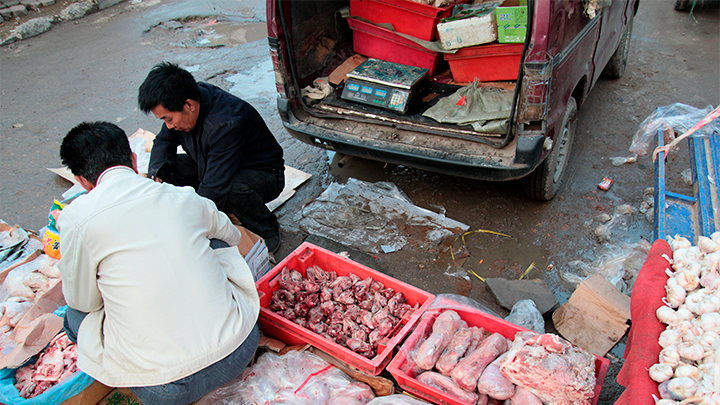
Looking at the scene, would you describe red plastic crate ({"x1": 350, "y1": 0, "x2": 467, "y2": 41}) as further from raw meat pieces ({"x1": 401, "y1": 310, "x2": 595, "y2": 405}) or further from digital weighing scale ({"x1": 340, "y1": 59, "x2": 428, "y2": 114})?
raw meat pieces ({"x1": 401, "y1": 310, "x2": 595, "y2": 405})

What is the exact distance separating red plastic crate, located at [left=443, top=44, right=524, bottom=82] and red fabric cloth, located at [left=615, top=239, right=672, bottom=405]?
73.4 inches

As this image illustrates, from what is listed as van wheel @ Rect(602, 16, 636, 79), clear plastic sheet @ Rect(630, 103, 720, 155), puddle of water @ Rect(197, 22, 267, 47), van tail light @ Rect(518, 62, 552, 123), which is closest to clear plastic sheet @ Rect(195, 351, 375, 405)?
van tail light @ Rect(518, 62, 552, 123)

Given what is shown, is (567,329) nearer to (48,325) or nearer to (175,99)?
(175,99)

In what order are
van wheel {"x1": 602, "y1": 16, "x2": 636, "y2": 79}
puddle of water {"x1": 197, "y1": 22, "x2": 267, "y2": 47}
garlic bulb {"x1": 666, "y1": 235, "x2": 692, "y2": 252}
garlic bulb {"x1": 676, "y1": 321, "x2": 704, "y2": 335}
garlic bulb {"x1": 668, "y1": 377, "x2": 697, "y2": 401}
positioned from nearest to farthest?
garlic bulb {"x1": 668, "y1": 377, "x2": 697, "y2": 401} → garlic bulb {"x1": 676, "y1": 321, "x2": 704, "y2": 335} → garlic bulb {"x1": 666, "y1": 235, "x2": 692, "y2": 252} → van wheel {"x1": 602, "y1": 16, "x2": 636, "y2": 79} → puddle of water {"x1": 197, "y1": 22, "x2": 267, "y2": 47}

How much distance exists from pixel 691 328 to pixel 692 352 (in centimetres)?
15

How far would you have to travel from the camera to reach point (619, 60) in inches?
200

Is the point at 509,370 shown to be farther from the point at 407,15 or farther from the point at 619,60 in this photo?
the point at 619,60

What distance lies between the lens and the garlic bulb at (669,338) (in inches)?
66.8

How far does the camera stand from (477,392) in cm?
186

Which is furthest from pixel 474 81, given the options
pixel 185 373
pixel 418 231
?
pixel 185 373

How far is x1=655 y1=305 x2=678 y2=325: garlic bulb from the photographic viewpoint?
5.90 feet

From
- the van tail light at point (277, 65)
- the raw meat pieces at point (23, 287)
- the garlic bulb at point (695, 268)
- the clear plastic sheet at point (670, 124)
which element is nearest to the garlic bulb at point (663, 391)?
the garlic bulb at point (695, 268)

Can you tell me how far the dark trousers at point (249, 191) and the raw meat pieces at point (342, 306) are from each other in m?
0.78

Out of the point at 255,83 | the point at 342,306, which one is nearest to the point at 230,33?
the point at 255,83
